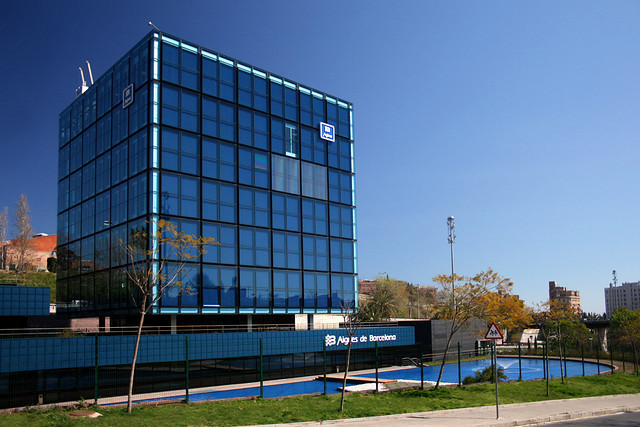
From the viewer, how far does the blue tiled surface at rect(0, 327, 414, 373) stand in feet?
109

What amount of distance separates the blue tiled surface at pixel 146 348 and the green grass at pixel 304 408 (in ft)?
38.4

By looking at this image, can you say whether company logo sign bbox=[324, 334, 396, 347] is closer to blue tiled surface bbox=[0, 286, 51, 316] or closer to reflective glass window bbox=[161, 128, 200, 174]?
reflective glass window bbox=[161, 128, 200, 174]

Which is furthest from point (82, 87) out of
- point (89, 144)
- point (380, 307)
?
point (380, 307)

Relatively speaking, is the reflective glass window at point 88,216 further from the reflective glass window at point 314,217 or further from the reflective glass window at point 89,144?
the reflective glass window at point 314,217

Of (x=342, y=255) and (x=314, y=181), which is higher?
(x=314, y=181)

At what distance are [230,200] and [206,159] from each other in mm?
4270

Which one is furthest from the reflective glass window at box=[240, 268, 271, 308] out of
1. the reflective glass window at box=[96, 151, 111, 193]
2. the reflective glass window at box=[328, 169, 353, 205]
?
the reflective glass window at box=[96, 151, 111, 193]

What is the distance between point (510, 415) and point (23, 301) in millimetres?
33245

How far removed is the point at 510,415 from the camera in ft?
78.1

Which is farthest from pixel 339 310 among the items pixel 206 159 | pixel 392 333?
pixel 206 159

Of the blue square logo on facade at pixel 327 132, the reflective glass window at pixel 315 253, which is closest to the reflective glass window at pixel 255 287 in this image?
the reflective glass window at pixel 315 253

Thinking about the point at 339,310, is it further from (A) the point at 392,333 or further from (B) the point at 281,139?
(B) the point at 281,139

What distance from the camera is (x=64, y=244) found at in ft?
206

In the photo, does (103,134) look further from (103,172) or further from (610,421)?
(610,421)
